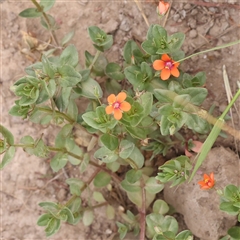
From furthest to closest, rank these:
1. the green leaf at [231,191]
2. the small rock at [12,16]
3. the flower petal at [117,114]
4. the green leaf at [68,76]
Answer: the small rock at [12,16] → the green leaf at [68,76] → the green leaf at [231,191] → the flower petal at [117,114]

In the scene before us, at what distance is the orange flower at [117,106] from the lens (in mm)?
2482

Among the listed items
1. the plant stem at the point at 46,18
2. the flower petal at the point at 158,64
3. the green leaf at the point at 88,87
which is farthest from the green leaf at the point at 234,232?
the plant stem at the point at 46,18

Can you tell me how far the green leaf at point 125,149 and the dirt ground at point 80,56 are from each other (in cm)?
86

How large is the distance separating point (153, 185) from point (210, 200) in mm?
419

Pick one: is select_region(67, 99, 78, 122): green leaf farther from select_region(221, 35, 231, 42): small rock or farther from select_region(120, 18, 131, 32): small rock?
select_region(221, 35, 231, 42): small rock

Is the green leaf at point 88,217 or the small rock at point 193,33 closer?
the green leaf at point 88,217

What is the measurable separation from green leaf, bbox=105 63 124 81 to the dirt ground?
31 centimetres

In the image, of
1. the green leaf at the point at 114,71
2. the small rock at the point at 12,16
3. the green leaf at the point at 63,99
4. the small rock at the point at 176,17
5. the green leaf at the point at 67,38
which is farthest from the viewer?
the small rock at the point at 12,16

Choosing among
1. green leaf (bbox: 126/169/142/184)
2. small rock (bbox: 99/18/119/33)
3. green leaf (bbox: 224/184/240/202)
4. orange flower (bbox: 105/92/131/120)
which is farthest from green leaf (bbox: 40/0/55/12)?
green leaf (bbox: 224/184/240/202)

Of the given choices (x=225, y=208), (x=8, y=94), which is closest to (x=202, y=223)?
(x=225, y=208)

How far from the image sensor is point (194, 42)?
136 inches

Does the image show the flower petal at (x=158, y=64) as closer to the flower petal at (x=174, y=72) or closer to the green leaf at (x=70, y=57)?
the flower petal at (x=174, y=72)

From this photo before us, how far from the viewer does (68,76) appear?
280cm

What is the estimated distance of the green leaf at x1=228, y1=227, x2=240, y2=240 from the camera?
9.28ft
